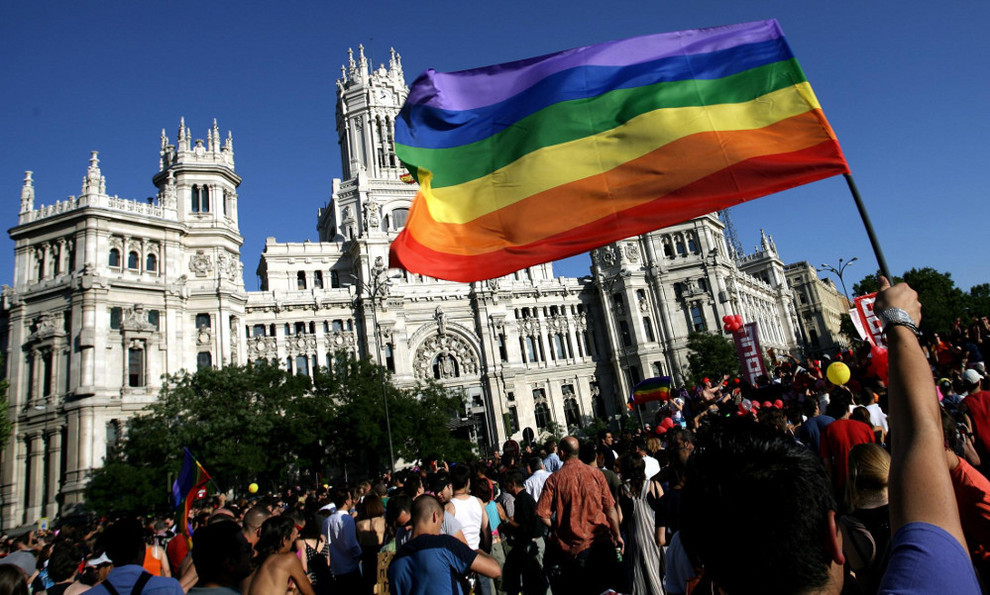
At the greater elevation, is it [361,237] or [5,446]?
[361,237]

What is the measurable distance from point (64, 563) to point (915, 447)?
733 centimetres

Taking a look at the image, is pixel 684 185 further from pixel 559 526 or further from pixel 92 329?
pixel 92 329

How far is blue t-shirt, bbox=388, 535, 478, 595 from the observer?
4.67 meters

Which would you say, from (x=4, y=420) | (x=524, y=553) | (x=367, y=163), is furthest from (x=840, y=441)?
(x=367, y=163)

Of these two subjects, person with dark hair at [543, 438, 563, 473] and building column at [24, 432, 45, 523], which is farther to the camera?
building column at [24, 432, 45, 523]

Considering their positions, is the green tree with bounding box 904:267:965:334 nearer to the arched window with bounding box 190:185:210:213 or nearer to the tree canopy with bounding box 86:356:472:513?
the tree canopy with bounding box 86:356:472:513

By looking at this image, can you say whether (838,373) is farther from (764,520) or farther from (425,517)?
(764,520)

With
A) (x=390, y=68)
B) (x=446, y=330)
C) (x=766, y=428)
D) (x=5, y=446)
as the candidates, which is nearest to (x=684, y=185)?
(x=766, y=428)

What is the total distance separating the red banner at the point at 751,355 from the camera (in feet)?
74.5

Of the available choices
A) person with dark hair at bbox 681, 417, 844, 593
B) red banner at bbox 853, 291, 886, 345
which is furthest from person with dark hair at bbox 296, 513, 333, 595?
red banner at bbox 853, 291, 886, 345

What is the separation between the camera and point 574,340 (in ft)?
191

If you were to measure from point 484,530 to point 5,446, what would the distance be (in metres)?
41.1

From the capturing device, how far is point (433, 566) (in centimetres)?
468

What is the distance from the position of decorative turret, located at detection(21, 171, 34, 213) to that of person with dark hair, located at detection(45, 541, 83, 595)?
45.4m
